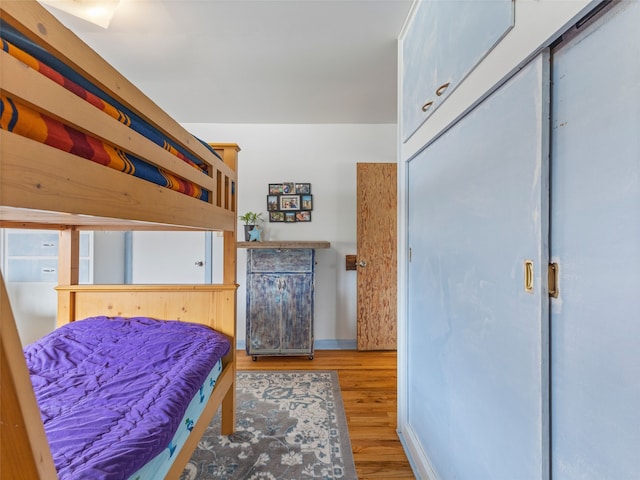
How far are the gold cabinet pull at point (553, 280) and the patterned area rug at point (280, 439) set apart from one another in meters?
1.28

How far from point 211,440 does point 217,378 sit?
0.47 metres

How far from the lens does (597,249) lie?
1.78 ft

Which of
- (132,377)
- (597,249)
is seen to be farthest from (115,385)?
(597,249)

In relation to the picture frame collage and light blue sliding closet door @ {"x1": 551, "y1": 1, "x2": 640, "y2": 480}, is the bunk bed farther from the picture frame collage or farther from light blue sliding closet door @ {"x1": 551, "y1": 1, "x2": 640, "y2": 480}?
the picture frame collage

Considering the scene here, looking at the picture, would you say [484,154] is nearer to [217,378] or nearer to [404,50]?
[404,50]

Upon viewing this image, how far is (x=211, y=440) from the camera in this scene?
1566 mm

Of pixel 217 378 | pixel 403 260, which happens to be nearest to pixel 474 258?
pixel 403 260

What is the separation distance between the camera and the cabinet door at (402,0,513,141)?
2.67ft

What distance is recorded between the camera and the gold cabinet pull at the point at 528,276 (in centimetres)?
68

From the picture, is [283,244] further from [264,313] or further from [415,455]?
[415,455]

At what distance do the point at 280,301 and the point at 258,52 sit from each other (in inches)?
75.7

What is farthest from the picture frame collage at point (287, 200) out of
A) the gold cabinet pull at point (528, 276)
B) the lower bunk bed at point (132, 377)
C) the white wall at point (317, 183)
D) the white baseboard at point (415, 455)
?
the gold cabinet pull at point (528, 276)

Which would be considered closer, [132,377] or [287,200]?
[132,377]

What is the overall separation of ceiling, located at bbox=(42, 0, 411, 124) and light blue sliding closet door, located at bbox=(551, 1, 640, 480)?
50.0 inches
